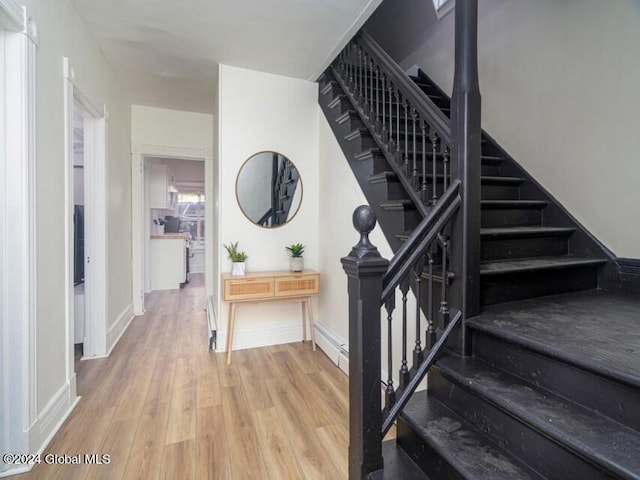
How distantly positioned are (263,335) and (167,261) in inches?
144

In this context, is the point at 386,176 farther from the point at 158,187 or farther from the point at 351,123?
the point at 158,187

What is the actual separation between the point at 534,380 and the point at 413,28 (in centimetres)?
394

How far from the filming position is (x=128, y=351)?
117 inches

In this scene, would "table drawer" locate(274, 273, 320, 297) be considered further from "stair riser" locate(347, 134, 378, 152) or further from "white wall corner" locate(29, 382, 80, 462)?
"white wall corner" locate(29, 382, 80, 462)

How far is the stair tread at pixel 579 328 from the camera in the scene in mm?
1014

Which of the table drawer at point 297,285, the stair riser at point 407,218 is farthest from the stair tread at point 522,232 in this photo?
the table drawer at point 297,285

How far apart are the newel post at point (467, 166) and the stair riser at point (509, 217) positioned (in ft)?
2.33

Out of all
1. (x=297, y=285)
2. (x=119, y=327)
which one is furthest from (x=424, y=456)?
(x=119, y=327)

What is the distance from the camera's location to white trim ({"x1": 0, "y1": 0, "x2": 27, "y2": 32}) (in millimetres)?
1450

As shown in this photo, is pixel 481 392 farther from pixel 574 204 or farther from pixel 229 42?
pixel 229 42

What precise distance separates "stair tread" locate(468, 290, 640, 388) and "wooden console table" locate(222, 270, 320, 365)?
5.71 feet

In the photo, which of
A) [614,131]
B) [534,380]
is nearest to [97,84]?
[534,380]

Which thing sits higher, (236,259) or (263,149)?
(263,149)

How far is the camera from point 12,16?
1.49m
